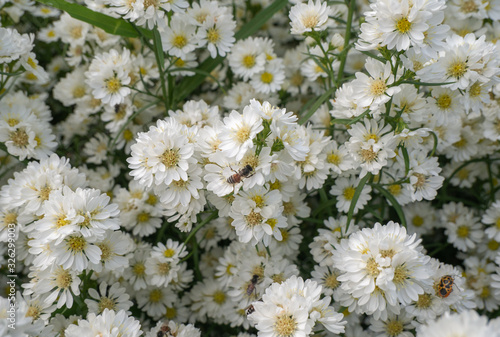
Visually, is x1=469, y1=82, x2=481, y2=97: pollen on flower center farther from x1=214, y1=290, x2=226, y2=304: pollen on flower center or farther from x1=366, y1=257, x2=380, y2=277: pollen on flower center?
x1=214, y1=290, x2=226, y2=304: pollen on flower center

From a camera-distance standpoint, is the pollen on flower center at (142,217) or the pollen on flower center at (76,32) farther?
the pollen on flower center at (76,32)

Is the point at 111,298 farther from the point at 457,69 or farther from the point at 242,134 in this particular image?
the point at 457,69

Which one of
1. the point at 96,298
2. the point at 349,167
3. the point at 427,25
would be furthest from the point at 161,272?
the point at 427,25

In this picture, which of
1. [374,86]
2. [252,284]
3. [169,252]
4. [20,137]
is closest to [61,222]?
[169,252]

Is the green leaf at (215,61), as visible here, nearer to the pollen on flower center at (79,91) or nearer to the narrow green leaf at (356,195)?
the pollen on flower center at (79,91)

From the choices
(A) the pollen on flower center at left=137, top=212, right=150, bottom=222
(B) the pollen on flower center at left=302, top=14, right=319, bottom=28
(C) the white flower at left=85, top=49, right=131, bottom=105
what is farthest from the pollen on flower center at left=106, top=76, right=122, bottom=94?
(B) the pollen on flower center at left=302, top=14, right=319, bottom=28

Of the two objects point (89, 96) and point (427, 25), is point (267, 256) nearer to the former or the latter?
point (427, 25)

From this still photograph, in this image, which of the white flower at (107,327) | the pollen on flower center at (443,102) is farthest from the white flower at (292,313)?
the pollen on flower center at (443,102)
